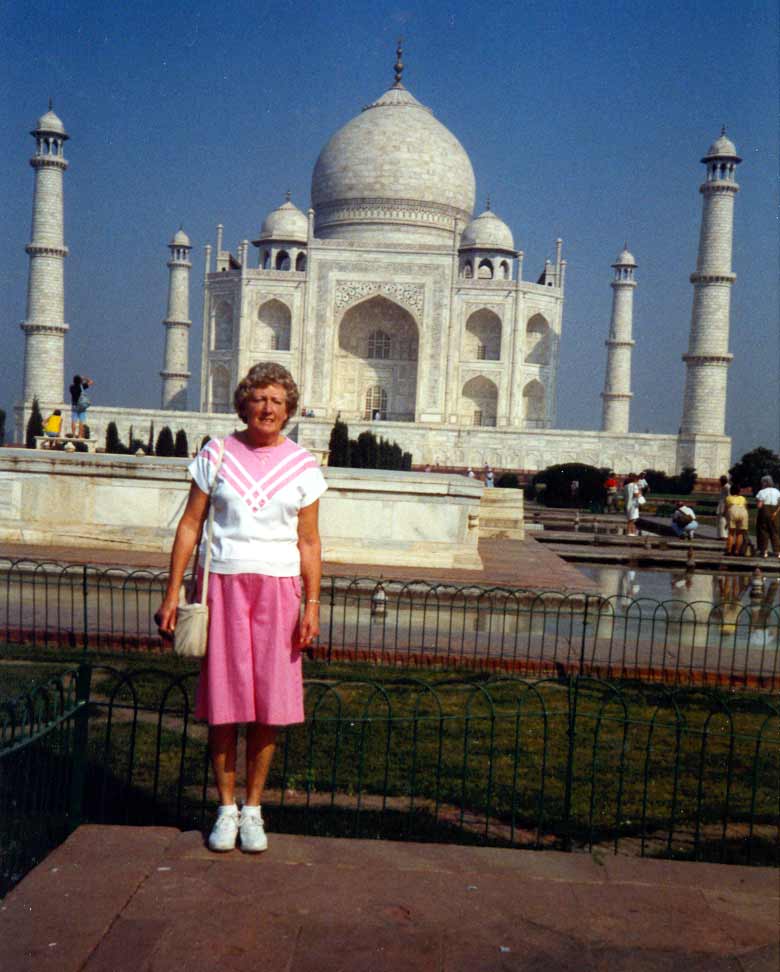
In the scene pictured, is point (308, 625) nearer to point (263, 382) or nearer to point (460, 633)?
point (263, 382)

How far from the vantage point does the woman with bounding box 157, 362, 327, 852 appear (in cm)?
231

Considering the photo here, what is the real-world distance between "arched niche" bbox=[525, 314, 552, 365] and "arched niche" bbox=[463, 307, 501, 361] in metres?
0.90

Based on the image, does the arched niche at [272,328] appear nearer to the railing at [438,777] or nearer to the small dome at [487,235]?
the small dome at [487,235]

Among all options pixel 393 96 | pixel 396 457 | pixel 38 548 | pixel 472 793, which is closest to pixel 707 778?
pixel 472 793

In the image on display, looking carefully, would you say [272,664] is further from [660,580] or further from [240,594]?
[660,580]

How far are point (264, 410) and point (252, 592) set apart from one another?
41 cm

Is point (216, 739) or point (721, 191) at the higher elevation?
point (721, 191)

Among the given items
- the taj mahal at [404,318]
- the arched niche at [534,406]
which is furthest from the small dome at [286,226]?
the arched niche at [534,406]

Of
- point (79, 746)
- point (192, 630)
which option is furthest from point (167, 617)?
point (79, 746)

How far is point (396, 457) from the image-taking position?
72.2 ft

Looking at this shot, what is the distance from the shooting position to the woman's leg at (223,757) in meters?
2.35

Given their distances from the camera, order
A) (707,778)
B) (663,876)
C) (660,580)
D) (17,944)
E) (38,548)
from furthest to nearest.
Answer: (660,580)
(38,548)
(707,778)
(663,876)
(17,944)

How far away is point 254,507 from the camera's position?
2.32 meters

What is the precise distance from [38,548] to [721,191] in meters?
23.8
